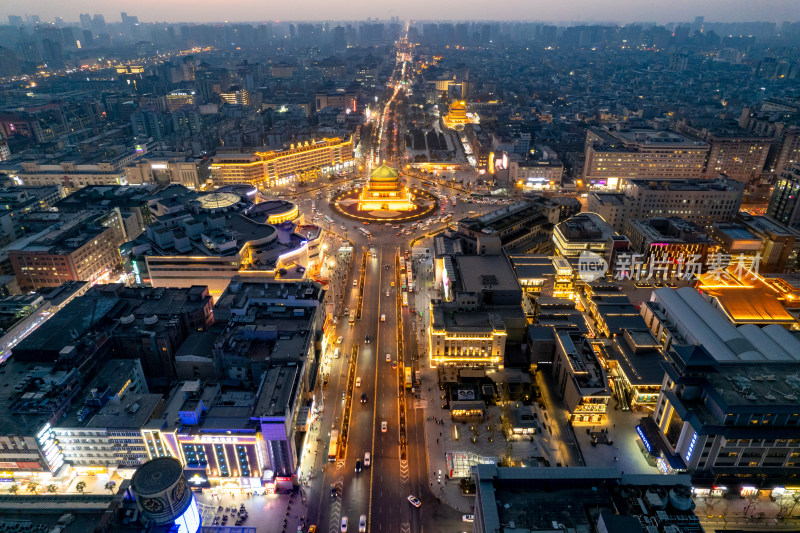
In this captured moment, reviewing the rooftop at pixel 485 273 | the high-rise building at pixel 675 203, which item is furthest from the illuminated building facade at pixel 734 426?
the high-rise building at pixel 675 203

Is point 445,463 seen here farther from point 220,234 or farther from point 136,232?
point 136,232

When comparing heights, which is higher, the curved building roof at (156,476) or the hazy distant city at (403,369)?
the curved building roof at (156,476)

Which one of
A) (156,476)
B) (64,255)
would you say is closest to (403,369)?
(156,476)

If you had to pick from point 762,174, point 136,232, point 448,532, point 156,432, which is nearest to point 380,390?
point 448,532

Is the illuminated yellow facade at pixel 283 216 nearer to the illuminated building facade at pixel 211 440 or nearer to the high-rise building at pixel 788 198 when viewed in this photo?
the illuminated building facade at pixel 211 440

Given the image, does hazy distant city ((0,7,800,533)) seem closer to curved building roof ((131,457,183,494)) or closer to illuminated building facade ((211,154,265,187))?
curved building roof ((131,457,183,494))

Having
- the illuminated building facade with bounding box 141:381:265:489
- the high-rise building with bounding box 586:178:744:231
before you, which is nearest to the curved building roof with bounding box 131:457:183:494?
the illuminated building facade with bounding box 141:381:265:489
